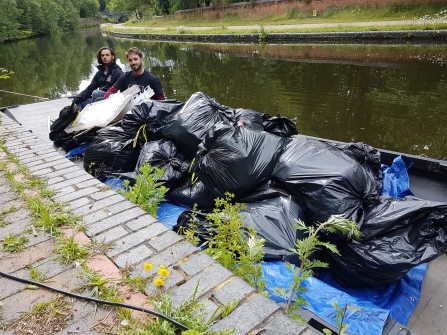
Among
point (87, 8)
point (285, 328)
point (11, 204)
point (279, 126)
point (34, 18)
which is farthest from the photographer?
point (87, 8)

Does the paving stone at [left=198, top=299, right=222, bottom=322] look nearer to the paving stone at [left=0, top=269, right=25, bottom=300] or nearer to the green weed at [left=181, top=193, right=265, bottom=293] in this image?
the green weed at [left=181, top=193, right=265, bottom=293]

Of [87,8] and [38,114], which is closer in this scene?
[38,114]

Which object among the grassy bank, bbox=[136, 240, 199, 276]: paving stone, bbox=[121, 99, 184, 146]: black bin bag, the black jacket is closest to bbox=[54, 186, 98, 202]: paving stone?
bbox=[136, 240, 199, 276]: paving stone

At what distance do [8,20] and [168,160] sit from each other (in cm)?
3628

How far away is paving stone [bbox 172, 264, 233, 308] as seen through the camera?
122cm

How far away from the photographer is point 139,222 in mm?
1677

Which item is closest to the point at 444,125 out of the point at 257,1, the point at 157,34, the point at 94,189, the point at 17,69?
the point at 94,189

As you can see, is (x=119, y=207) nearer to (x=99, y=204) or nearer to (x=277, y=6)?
(x=99, y=204)

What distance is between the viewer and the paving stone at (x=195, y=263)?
135 centimetres

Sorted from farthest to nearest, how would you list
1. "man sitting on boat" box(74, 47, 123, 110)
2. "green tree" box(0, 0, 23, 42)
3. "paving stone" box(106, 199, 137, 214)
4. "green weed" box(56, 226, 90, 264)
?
"green tree" box(0, 0, 23, 42)
"man sitting on boat" box(74, 47, 123, 110)
"paving stone" box(106, 199, 137, 214)
"green weed" box(56, 226, 90, 264)

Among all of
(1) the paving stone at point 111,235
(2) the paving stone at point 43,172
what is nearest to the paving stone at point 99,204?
(1) the paving stone at point 111,235

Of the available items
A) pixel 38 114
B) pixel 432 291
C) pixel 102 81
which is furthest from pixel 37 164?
pixel 38 114

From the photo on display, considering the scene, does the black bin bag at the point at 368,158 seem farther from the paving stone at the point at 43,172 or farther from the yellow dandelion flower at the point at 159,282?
the paving stone at the point at 43,172

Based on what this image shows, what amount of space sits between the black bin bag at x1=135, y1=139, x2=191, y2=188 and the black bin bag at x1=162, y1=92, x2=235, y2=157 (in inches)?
2.5
